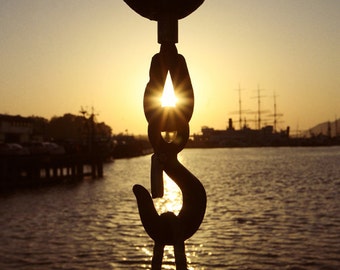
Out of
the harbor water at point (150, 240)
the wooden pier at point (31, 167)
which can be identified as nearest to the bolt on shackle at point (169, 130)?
the harbor water at point (150, 240)

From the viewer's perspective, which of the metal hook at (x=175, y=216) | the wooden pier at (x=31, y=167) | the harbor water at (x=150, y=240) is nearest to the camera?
the metal hook at (x=175, y=216)

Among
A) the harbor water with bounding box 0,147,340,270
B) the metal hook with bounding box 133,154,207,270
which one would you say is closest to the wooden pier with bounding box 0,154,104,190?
the harbor water with bounding box 0,147,340,270

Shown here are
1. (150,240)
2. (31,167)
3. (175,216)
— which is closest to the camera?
(175,216)

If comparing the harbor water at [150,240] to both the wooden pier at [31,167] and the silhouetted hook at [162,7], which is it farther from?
the silhouetted hook at [162,7]

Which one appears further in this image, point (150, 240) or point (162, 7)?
point (150, 240)

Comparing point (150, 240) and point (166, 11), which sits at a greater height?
point (166, 11)

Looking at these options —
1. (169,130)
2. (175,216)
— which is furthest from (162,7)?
(175,216)

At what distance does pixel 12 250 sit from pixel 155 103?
22871 mm

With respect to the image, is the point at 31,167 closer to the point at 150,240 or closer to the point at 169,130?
the point at 150,240

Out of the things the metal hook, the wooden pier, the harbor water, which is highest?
the metal hook

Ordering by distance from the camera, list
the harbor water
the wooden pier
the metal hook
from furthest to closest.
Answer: the wooden pier < the harbor water < the metal hook

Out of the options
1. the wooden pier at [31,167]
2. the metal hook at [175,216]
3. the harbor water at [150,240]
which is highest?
the metal hook at [175,216]

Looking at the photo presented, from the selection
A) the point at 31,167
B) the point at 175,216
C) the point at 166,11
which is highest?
the point at 166,11

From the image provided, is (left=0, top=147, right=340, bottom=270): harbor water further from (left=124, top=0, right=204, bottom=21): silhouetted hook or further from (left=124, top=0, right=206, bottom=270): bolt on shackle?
(left=124, top=0, right=204, bottom=21): silhouetted hook
